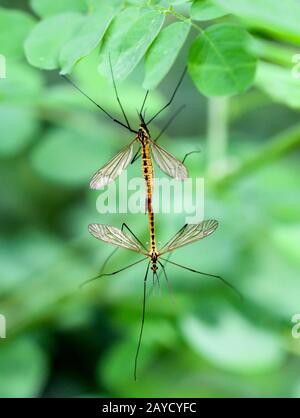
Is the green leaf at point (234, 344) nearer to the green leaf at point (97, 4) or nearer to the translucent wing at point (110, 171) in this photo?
the translucent wing at point (110, 171)

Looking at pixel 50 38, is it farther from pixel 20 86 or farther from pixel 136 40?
pixel 20 86

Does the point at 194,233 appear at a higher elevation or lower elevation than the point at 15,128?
lower

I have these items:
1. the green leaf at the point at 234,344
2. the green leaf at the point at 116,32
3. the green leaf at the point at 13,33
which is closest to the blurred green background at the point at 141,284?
the green leaf at the point at 234,344

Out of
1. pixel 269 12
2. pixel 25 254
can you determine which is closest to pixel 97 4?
pixel 269 12

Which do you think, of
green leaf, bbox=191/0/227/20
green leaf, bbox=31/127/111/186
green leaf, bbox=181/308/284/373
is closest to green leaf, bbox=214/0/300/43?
green leaf, bbox=191/0/227/20
